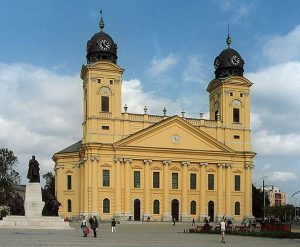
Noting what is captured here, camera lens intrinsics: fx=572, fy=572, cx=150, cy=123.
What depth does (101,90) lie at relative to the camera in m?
72.4

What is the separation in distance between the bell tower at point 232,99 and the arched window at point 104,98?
15777 mm

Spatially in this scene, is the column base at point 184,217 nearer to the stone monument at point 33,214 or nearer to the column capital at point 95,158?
the column capital at point 95,158

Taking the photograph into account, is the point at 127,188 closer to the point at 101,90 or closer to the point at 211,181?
the point at 211,181

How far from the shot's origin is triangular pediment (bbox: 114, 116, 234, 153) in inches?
2835

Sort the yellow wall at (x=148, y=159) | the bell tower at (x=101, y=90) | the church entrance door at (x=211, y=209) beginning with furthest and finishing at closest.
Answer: the church entrance door at (x=211, y=209)
the bell tower at (x=101, y=90)
the yellow wall at (x=148, y=159)

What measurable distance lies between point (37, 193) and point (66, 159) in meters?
31.9

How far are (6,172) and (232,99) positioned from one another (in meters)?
34.5

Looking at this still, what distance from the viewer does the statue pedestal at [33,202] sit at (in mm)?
43125

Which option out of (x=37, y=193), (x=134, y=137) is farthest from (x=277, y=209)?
(x=37, y=193)

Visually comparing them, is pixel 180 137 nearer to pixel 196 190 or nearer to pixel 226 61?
pixel 196 190

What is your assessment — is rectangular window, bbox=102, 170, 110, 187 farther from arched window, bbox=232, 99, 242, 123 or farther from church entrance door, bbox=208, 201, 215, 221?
arched window, bbox=232, 99, 242, 123

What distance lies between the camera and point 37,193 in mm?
43812

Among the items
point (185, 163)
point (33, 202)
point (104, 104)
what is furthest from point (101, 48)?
point (33, 202)

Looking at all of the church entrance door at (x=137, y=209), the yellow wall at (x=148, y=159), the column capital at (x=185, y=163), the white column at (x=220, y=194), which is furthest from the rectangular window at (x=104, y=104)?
the white column at (x=220, y=194)
